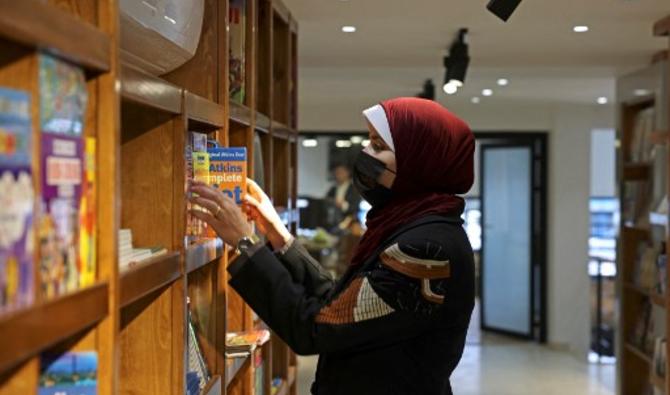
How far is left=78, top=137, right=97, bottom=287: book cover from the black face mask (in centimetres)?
79

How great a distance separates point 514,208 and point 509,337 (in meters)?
1.48

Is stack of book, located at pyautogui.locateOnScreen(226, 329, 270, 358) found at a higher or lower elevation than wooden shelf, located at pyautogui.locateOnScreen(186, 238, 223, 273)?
lower

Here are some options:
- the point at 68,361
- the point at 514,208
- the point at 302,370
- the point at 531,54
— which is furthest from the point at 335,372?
the point at 514,208

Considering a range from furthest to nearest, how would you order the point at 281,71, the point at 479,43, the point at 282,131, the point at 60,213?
the point at 479,43 → the point at 281,71 → the point at 282,131 → the point at 60,213

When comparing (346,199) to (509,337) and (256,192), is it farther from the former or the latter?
(256,192)

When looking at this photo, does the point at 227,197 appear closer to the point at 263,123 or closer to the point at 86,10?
the point at 86,10

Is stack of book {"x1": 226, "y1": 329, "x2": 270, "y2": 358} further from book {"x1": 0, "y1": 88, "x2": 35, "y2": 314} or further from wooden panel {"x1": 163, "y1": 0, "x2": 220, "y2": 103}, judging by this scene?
book {"x1": 0, "y1": 88, "x2": 35, "y2": 314}

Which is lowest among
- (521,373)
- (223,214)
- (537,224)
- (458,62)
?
(521,373)

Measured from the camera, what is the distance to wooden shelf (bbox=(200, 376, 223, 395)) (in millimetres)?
2289

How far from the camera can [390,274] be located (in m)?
1.85

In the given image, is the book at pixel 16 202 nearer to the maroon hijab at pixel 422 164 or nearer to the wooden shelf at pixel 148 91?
the wooden shelf at pixel 148 91

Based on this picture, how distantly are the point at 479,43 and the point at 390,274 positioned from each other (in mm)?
3695

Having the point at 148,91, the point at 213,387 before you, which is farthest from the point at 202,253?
the point at 148,91

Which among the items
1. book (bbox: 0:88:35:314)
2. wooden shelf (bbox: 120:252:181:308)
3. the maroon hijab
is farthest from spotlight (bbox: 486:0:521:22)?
book (bbox: 0:88:35:314)
